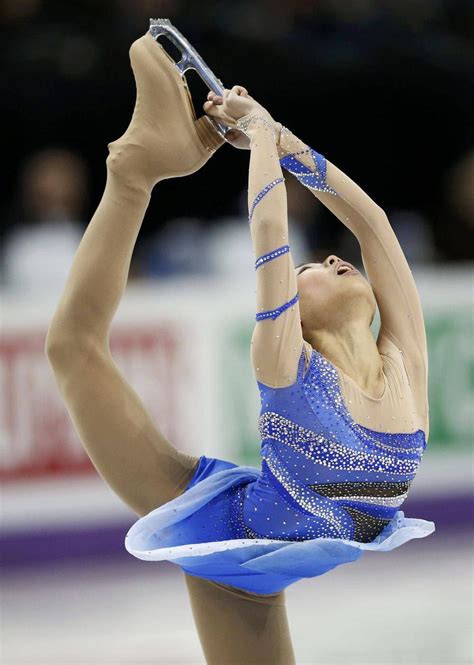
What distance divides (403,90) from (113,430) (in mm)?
3540

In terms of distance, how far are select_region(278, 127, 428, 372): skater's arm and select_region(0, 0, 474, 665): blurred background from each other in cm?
100

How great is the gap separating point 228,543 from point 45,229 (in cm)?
258

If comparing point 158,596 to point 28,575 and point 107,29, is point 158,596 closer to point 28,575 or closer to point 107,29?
point 28,575

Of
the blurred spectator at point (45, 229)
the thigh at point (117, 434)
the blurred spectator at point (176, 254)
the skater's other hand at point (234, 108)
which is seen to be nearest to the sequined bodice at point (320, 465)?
the thigh at point (117, 434)

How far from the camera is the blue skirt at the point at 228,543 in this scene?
204 centimetres

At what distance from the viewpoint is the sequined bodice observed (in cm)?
204

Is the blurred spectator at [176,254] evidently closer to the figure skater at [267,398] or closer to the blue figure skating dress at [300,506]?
the figure skater at [267,398]

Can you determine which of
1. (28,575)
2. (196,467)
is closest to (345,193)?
(196,467)

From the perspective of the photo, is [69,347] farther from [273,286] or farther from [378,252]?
[378,252]

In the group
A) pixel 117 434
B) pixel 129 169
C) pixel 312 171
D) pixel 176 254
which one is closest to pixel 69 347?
pixel 117 434

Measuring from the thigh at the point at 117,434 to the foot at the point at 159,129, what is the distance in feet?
1.34

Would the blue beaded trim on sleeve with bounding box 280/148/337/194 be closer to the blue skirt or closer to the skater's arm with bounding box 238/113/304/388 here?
the skater's arm with bounding box 238/113/304/388

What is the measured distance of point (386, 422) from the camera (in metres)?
2.12

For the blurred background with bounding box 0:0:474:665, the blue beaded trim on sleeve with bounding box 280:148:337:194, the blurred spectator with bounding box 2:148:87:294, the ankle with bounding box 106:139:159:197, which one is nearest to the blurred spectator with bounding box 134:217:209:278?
the blurred background with bounding box 0:0:474:665
